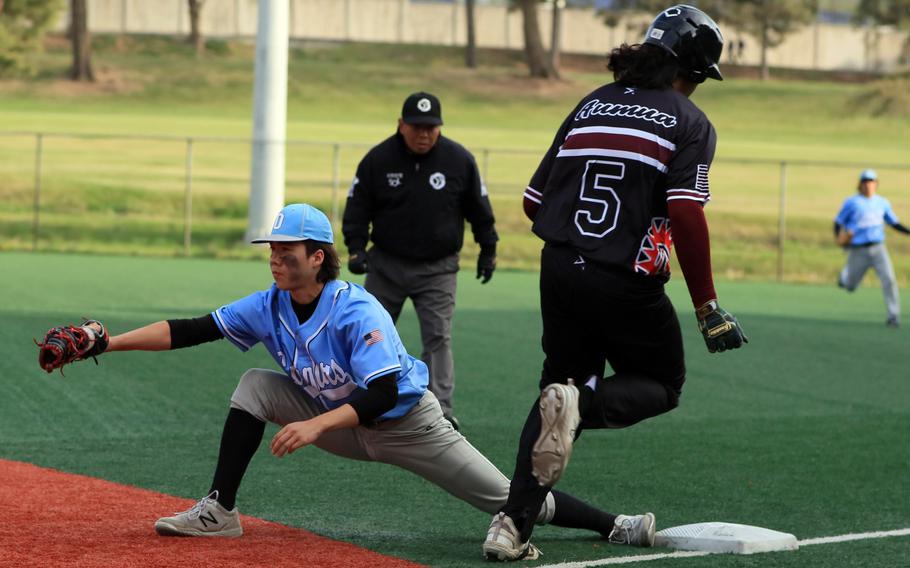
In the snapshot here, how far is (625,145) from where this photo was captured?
527 centimetres

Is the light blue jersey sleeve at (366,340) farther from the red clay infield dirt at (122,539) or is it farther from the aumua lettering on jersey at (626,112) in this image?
the aumua lettering on jersey at (626,112)

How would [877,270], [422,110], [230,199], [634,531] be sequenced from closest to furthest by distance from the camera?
[634,531] → [422,110] → [877,270] → [230,199]

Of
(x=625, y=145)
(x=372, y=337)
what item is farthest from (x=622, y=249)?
(x=372, y=337)

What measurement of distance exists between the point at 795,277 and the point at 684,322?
37.1 feet

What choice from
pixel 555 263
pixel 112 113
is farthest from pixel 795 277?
pixel 112 113

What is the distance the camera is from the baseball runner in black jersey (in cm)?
522

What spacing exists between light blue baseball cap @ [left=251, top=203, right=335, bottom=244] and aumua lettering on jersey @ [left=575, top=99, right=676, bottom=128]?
109 centimetres

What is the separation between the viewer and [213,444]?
8.20 m

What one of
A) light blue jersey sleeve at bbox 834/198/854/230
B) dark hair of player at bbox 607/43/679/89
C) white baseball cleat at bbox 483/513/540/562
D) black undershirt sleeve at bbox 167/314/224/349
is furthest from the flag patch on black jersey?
light blue jersey sleeve at bbox 834/198/854/230

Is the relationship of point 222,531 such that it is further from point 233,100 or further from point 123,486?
point 233,100

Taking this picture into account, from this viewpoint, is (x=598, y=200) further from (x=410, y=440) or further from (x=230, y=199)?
(x=230, y=199)

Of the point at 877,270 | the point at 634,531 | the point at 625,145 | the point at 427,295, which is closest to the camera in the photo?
the point at 625,145

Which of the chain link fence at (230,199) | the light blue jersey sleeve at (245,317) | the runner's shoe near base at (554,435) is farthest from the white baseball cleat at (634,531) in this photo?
the chain link fence at (230,199)

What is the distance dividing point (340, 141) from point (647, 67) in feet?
135
